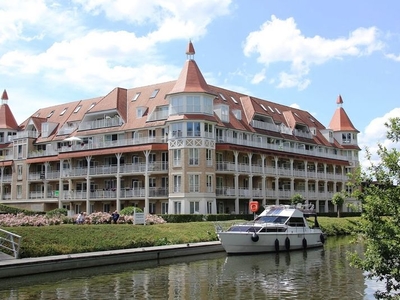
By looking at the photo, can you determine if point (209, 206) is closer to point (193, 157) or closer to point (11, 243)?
point (193, 157)

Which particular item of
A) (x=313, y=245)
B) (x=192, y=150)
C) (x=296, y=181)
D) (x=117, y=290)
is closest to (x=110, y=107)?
(x=192, y=150)

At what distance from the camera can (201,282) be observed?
68.2 ft

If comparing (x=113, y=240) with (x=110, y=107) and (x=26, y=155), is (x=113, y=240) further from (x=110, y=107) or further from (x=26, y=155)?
(x=26, y=155)

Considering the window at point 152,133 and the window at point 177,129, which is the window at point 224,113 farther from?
the window at point 152,133

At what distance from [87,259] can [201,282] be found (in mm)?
6349

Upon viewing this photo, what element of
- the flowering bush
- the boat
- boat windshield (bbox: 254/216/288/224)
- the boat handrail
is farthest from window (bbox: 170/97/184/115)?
the boat handrail

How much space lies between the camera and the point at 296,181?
65.7 meters

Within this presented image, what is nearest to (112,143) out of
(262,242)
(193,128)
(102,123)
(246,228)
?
(102,123)

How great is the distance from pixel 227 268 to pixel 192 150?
25.8m

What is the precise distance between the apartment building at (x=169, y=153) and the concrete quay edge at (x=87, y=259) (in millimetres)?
19849

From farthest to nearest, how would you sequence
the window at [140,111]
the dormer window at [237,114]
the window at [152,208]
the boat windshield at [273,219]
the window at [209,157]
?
the dormer window at [237,114] → the window at [140,111] → the window at [152,208] → the window at [209,157] → the boat windshield at [273,219]

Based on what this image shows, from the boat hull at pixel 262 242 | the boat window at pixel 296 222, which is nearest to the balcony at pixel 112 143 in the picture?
the boat window at pixel 296 222

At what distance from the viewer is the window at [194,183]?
49812 mm

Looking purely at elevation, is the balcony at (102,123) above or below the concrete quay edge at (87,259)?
above
